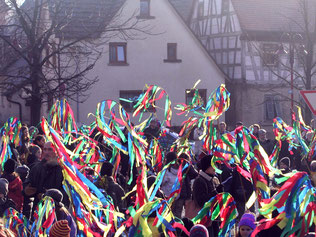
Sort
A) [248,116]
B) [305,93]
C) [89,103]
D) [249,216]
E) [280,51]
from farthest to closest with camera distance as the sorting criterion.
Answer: [248,116] < [89,103] < [280,51] < [305,93] < [249,216]

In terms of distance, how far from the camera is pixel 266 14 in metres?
33.9

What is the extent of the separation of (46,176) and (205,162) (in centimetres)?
166

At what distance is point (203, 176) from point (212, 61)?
23925 mm

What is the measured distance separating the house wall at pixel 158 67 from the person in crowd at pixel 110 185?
21804 mm

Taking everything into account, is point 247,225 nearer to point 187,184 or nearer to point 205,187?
point 205,187

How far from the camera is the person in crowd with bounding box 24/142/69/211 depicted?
7297 millimetres

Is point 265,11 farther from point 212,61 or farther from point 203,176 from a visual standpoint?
point 203,176

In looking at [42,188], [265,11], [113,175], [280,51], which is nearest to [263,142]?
[113,175]

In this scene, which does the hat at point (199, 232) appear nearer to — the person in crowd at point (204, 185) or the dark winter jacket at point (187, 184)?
the person in crowd at point (204, 185)

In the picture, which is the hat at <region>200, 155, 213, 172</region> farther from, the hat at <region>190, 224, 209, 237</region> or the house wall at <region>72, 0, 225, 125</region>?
the house wall at <region>72, 0, 225, 125</region>

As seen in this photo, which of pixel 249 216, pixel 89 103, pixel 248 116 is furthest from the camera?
pixel 248 116

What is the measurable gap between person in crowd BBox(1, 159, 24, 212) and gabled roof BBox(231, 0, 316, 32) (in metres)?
24.5

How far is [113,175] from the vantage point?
8070 millimetres

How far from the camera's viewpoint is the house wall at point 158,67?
29875mm
